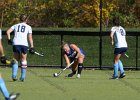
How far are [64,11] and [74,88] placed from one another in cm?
2624

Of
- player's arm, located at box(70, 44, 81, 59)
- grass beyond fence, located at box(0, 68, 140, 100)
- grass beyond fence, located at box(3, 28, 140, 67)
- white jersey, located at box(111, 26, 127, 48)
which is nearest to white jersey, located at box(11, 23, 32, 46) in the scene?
grass beyond fence, located at box(0, 68, 140, 100)

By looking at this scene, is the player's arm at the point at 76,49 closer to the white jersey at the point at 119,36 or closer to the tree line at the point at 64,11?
the white jersey at the point at 119,36

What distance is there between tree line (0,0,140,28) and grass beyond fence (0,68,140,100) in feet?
69.3

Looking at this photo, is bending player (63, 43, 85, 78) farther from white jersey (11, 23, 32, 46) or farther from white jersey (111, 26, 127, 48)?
white jersey (11, 23, 32, 46)

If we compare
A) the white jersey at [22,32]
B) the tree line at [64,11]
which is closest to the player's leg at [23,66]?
the white jersey at [22,32]

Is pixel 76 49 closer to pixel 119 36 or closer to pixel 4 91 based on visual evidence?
pixel 119 36

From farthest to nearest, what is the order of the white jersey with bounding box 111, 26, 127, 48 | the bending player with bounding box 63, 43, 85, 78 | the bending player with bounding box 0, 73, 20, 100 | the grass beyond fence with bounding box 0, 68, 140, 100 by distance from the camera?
the bending player with bounding box 63, 43, 85, 78 < the white jersey with bounding box 111, 26, 127, 48 < the grass beyond fence with bounding box 0, 68, 140, 100 < the bending player with bounding box 0, 73, 20, 100

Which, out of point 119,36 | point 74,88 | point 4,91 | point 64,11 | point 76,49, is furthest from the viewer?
point 64,11

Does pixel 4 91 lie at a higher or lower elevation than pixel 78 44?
higher

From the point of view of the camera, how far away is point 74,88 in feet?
47.2

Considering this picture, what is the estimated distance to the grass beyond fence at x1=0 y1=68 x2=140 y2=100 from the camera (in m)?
12.6

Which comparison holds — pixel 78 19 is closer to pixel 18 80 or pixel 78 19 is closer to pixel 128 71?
pixel 128 71

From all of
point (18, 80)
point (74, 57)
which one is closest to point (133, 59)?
point (74, 57)

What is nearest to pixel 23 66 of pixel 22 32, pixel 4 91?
pixel 22 32
